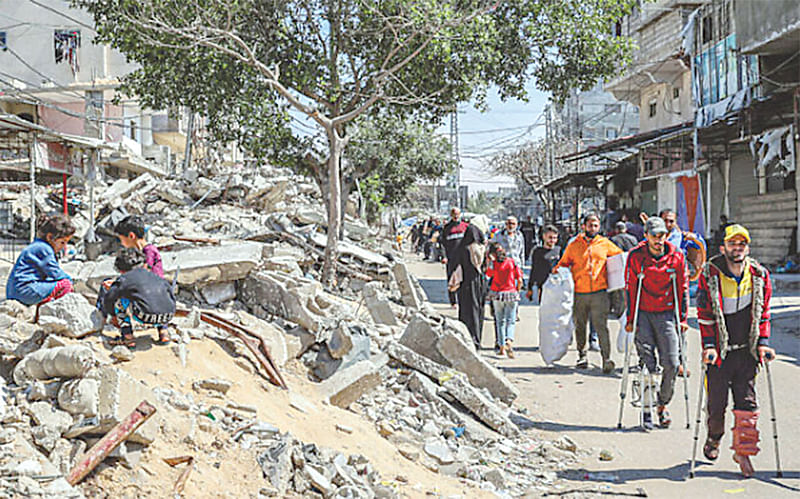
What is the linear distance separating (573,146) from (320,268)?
3512 cm

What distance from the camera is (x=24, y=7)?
35.7 metres

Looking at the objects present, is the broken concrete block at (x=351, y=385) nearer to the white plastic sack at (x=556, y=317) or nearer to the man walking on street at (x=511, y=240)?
the white plastic sack at (x=556, y=317)

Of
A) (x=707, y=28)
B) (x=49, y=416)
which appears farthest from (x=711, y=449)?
(x=707, y=28)

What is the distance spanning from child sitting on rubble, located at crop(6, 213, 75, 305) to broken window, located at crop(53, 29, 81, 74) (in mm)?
33673

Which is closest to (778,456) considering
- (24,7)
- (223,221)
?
(223,221)

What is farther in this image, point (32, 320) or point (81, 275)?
point (81, 275)

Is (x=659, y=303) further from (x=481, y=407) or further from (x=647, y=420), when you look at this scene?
(x=481, y=407)

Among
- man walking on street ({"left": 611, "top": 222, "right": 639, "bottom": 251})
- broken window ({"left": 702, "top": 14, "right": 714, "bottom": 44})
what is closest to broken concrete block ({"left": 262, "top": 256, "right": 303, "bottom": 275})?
man walking on street ({"left": 611, "top": 222, "right": 639, "bottom": 251})

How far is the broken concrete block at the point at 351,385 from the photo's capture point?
594 centimetres

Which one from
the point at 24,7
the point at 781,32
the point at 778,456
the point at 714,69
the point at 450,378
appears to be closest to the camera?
the point at 778,456

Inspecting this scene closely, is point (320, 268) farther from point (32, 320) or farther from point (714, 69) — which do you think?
point (714, 69)

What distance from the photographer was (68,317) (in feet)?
16.1

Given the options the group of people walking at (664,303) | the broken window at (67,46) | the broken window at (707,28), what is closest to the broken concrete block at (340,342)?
the group of people walking at (664,303)

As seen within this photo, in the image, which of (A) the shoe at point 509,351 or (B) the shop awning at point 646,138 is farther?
(B) the shop awning at point 646,138
